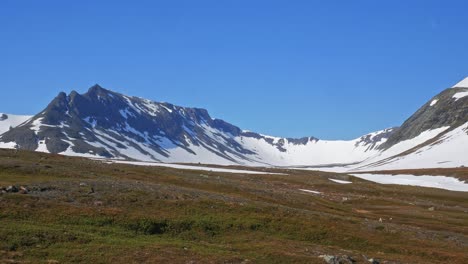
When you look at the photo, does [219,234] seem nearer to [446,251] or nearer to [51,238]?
[51,238]

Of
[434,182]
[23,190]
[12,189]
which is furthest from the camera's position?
[434,182]

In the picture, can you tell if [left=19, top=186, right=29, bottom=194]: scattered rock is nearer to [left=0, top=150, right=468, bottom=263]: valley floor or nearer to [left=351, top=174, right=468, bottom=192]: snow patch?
[left=0, top=150, right=468, bottom=263]: valley floor

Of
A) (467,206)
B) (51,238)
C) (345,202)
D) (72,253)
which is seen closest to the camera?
(72,253)

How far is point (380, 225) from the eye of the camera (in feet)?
179

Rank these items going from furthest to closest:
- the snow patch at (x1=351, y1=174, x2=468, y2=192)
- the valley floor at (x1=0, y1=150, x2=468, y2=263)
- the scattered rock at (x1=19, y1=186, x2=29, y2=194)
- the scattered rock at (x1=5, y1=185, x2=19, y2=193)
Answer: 1. the snow patch at (x1=351, y1=174, x2=468, y2=192)
2. the scattered rock at (x1=19, y1=186, x2=29, y2=194)
3. the scattered rock at (x1=5, y1=185, x2=19, y2=193)
4. the valley floor at (x1=0, y1=150, x2=468, y2=263)

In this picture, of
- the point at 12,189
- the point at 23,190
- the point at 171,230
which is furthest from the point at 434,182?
the point at 12,189

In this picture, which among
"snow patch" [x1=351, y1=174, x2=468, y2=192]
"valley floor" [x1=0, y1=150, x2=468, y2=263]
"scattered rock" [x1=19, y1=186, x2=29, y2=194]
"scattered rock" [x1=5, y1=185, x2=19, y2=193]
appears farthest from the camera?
"snow patch" [x1=351, y1=174, x2=468, y2=192]

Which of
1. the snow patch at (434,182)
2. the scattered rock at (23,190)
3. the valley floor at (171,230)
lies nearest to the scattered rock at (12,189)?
the scattered rock at (23,190)

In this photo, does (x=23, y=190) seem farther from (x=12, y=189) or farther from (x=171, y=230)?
(x=171, y=230)

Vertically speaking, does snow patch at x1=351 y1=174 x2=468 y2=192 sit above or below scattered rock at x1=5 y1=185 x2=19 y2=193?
above

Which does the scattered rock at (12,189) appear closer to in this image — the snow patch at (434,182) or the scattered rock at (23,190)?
the scattered rock at (23,190)

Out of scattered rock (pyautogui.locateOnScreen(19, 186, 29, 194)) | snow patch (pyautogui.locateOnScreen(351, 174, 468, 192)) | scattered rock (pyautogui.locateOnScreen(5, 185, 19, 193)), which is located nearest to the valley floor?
scattered rock (pyautogui.locateOnScreen(19, 186, 29, 194))

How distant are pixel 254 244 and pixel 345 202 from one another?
53.9 meters

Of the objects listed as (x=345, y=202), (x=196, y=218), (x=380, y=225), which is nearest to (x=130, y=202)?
(x=196, y=218)
